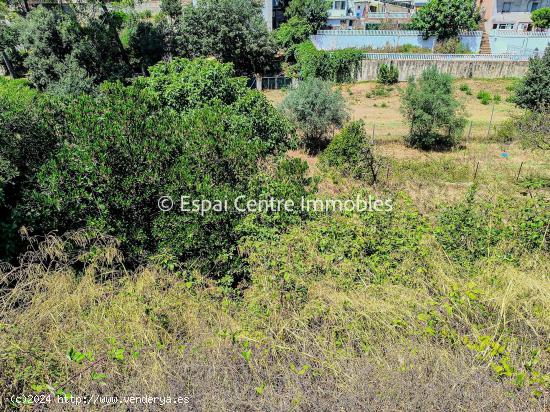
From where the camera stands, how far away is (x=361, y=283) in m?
4.76

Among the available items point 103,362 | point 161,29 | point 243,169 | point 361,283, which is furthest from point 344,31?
point 103,362

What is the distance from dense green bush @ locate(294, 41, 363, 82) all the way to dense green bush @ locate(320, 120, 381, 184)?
43.6ft

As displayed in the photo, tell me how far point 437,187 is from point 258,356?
10.1 m

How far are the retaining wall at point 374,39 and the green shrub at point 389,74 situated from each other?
12.6 ft

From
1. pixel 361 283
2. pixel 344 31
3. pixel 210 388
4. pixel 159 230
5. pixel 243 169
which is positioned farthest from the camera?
pixel 344 31

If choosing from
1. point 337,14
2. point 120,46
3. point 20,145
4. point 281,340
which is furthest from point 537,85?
point 120,46

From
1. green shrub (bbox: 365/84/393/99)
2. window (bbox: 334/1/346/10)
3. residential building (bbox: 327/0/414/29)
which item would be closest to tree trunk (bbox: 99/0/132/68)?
green shrub (bbox: 365/84/393/99)

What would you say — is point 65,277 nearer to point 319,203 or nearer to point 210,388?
point 210,388

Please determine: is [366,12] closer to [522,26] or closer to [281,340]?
[522,26]

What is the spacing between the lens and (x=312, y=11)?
27484 mm

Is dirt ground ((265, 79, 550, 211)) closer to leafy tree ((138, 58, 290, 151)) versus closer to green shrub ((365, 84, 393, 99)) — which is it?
green shrub ((365, 84, 393, 99))

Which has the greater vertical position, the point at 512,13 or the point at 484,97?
the point at 512,13

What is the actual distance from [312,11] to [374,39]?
4.78 m

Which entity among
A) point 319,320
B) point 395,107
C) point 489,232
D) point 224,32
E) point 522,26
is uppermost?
point 522,26
